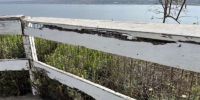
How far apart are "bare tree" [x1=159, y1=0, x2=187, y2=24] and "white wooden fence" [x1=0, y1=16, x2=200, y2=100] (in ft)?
14.9

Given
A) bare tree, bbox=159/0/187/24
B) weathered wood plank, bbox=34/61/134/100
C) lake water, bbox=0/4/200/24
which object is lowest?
lake water, bbox=0/4/200/24

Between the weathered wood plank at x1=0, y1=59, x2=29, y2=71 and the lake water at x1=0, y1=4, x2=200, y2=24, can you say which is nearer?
the weathered wood plank at x1=0, y1=59, x2=29, y2=71

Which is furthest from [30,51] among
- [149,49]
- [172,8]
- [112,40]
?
[172,8]

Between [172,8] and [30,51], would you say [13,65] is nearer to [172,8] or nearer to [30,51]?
[30,51]

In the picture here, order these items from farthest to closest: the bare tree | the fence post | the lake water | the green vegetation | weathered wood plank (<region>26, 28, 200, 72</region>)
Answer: the lake water < the bare tree < the fence post < the green vegetation < weathered wood plank (<region>26, 28, 200, 72</region>)

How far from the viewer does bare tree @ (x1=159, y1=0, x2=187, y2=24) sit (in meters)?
7.71

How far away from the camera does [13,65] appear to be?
3781 mm

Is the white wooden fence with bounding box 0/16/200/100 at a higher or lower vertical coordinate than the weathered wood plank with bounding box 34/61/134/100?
higher

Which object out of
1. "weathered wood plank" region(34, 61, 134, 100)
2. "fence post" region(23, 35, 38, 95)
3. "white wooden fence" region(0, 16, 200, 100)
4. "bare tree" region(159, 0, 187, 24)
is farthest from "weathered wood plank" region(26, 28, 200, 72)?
"bare tree" region(159, 0, 187, 24)

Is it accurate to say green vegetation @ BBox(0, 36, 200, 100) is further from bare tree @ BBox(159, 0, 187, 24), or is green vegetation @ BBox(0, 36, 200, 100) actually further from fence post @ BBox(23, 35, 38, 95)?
bare tree @ BBox(159, 0, 187, 24)

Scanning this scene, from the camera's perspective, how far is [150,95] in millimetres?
2932

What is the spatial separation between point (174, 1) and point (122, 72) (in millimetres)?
5461

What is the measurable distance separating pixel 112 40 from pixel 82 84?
73 cm

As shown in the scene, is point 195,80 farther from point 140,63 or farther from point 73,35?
point 73,35
